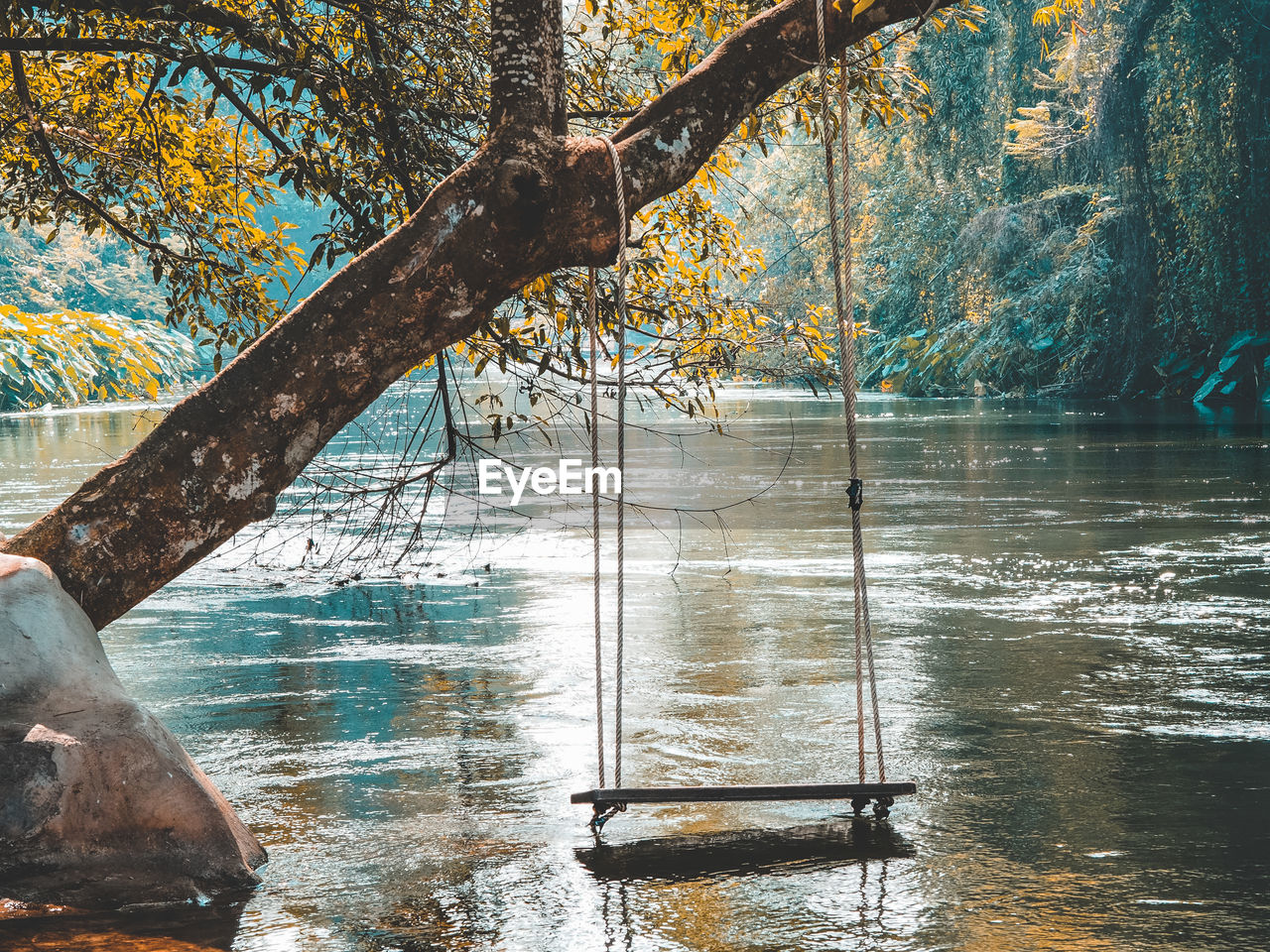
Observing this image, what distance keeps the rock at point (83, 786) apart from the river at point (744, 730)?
0.18 metres

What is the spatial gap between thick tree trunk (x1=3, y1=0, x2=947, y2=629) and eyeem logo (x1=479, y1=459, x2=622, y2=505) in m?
13.0

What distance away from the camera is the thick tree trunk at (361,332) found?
4.89 meters

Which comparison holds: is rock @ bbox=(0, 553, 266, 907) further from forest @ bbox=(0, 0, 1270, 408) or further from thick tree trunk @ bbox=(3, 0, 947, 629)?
forest @ bbox=(0, 0, 1270, 408)

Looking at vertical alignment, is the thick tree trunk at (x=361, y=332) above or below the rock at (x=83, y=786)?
above

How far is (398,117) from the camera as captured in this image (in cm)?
691

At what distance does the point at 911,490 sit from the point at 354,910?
13739 mm

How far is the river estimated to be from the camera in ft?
15.4

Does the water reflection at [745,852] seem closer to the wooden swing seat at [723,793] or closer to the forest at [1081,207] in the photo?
the wooden swing seat at [723,793]

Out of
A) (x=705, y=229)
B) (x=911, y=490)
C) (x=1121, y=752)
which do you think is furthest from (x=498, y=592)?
(x=911, y=490)

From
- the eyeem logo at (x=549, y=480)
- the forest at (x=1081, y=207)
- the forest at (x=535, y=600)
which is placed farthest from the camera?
the forest at (x=1081, y=207)

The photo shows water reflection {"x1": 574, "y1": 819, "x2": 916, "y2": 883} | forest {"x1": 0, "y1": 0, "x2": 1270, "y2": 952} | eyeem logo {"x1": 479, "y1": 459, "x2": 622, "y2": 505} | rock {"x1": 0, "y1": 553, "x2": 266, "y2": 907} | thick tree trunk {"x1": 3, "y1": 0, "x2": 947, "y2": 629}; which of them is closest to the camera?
rock {"x1": 0, "y1": 553, "x2": 266, "y2": 907}

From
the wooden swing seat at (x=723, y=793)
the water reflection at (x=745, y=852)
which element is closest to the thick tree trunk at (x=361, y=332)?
the wooden swing seat at (x=723, y=793)

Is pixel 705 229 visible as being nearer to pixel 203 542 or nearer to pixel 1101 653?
pixel 1101 653

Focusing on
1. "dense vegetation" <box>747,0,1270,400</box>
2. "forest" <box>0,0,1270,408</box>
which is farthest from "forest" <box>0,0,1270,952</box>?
"dense vegetation" <box>747,0,1270,400</box>
